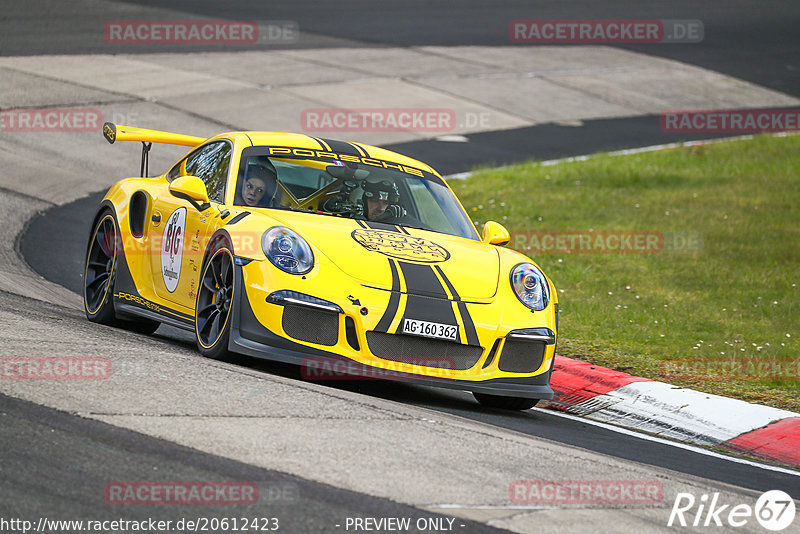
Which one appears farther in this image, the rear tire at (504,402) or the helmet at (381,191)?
the helmet at (381,191)

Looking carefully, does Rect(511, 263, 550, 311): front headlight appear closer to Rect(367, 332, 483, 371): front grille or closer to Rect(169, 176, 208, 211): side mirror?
Rect(367, 332, 483, 371): front grille

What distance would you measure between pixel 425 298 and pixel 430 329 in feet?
0.62

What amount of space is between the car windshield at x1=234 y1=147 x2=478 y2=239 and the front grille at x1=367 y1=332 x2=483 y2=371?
130 centimetres

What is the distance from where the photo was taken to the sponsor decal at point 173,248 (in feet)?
26.2

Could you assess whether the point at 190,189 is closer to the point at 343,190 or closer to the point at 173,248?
the point at 173,248

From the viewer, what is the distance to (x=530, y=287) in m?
7.43

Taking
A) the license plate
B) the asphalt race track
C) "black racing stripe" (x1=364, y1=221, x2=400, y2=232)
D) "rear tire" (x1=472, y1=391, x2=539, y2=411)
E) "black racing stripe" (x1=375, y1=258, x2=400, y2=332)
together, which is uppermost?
"black racing stripe" (x1=364, y1=221, x2=400, y2=232)

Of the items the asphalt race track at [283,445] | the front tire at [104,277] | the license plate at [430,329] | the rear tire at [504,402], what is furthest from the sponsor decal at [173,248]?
the rear tire at [504,402]

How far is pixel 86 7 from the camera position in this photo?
88.0 feet

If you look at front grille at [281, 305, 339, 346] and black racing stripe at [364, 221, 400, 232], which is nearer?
front grille at [281, 305, 339, 346]

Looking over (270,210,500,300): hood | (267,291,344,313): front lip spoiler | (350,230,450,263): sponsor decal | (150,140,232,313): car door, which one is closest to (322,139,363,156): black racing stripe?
(150,140,232,313): car door

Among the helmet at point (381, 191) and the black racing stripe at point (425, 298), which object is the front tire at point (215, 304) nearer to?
the black racing stripe at point (425, 298)

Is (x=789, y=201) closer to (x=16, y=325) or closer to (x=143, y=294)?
(x=143, y=294)

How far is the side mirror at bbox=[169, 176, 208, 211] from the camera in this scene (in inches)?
300
